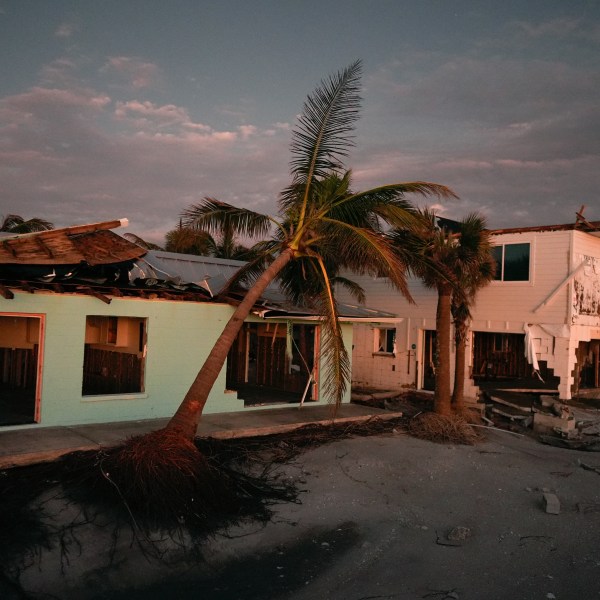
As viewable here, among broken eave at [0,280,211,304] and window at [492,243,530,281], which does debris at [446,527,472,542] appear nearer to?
broken eave at [0,280,211,304]

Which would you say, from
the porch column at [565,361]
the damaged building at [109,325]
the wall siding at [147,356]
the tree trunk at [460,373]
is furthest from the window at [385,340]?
the wall siding at [147,356]

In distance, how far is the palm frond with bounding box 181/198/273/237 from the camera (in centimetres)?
1057

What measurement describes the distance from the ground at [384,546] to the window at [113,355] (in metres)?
6.18

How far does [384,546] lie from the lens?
7.27 metres

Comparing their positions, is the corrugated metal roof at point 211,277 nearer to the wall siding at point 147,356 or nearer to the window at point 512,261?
the wall siding at point 147,356

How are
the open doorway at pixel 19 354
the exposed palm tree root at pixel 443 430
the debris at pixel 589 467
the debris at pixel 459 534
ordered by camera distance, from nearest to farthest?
the debris at pixel 459 534
the debris at pixel 589 467
the exposed palm tree root at pixel 443 430
the open doorway at pixel 19 354

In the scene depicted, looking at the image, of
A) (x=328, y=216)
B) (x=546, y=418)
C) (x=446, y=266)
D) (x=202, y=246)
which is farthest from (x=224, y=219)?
(x=202, y=246)

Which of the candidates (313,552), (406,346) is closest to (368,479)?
(313,552)

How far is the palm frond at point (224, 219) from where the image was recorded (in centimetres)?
1057

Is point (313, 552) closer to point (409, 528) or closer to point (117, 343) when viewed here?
point (409, 528)

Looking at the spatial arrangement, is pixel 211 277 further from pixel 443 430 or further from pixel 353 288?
pixel 353 288

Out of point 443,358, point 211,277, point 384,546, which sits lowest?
point 384,546

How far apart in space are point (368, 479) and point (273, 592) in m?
4.00

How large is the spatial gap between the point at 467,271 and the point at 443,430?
418 centimetres
